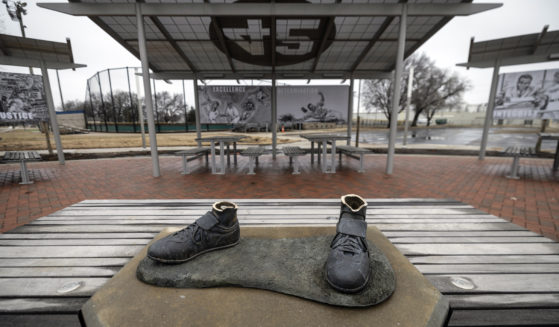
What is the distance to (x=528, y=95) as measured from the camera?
23.0 feet

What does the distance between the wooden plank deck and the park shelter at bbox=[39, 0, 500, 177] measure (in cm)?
346

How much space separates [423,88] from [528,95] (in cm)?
2600

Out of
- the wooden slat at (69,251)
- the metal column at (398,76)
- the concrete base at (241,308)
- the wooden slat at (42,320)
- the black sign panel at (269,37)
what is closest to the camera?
the concrete base at (241,308)

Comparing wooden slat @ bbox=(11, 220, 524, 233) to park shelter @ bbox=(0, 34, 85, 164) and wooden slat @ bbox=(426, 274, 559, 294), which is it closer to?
wooden slat @ bbox=(426, 274, 559, 294)

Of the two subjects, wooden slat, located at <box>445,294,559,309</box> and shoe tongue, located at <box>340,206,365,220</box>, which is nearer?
wooden slat, located at <box>445,294,559,309</box>

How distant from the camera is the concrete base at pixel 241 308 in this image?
3.34ft

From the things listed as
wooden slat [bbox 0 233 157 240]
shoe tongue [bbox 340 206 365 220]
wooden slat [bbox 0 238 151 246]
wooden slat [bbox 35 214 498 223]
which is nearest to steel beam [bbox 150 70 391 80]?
wooden slat [bbox 35 214 498 223]

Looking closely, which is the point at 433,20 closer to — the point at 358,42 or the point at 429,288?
the point at 358,42

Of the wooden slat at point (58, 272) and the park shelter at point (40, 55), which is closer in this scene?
the wooden slat at point (58, 272)

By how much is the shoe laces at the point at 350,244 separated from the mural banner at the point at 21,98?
380 inches

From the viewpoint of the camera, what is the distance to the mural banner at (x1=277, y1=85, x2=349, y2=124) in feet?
27.6

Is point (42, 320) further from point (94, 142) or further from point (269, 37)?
point (94, 142)

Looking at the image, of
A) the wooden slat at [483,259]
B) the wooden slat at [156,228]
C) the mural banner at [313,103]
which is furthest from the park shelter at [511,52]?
the wooden slat at [483,259]

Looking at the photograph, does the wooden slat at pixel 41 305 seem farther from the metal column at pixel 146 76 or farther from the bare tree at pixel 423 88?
the bare tree at pixel 423 88
